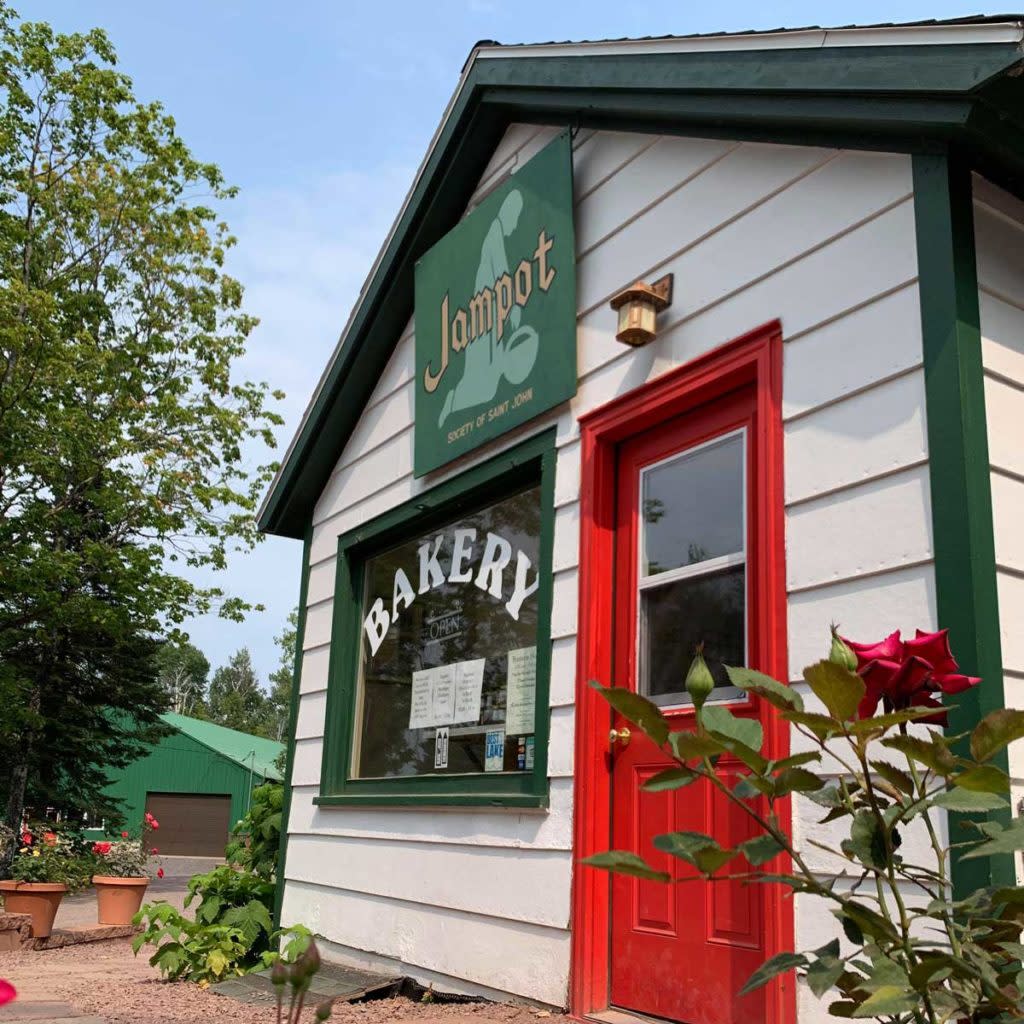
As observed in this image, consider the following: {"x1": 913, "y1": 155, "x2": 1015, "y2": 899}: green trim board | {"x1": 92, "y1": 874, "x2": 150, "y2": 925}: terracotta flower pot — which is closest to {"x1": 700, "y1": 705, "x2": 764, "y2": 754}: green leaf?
{"x1": 913, "y1": 155, "x2": 1015, "y2": 899}: green trim board

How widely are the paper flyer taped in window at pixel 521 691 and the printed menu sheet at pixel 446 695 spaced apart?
0.99 feet

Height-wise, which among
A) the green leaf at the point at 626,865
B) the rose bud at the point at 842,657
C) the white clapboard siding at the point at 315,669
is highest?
the white clapboard siding at the point at 315,669

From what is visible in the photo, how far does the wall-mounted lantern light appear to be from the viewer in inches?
162

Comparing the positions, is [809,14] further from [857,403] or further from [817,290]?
[857,403]

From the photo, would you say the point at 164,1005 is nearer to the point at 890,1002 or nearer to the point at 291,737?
the point at 291,737

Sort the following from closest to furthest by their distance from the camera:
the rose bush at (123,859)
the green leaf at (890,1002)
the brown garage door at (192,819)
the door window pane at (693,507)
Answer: the green leaf at (890,1002), the door window pane at (693,507), the rose bush at (123,859), the brown garage door at (192,819)

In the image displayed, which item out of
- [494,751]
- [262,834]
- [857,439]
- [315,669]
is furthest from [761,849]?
[262,834]

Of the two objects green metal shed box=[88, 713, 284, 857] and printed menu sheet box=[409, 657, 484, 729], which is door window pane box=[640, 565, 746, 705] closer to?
printed menu sheet box=[409, 657, 484, 729]

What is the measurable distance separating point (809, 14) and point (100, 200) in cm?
1645

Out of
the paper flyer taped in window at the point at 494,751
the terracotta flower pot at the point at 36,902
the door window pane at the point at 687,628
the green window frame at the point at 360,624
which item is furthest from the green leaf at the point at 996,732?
the terracotta flower pot at the point at 36,902

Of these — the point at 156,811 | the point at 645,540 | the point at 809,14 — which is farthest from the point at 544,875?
the point at 156,811

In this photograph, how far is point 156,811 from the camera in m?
37.2

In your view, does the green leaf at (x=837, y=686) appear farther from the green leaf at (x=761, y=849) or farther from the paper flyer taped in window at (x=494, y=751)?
the paper flyer taped in window at (x=494, y=751)

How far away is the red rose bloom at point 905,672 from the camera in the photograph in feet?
5.68
